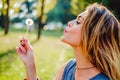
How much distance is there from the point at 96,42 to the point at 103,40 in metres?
0.06

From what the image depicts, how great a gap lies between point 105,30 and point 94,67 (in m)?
0.34

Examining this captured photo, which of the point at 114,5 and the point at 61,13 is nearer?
the point at 114,5

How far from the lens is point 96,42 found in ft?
11.5

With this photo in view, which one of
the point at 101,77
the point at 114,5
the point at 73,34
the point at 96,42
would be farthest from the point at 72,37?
the point at 114,5

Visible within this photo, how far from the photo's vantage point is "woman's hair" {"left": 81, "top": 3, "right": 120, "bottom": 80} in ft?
11.5

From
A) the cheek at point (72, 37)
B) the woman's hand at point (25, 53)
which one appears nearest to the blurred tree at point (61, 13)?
the woman's hand at point (25, 53)

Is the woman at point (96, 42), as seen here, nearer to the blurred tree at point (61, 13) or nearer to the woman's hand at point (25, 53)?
the woman's hand at point (25, 53)

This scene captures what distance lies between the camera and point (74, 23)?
3.61 meters

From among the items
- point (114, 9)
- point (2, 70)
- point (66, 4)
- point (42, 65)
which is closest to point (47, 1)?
point (42, 65)

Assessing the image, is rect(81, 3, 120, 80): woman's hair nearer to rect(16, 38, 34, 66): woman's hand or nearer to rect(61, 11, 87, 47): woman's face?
rect(61, 11, 87, 47): woman's face

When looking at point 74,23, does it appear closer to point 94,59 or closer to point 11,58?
point 94,59

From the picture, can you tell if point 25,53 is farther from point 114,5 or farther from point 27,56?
point 114,5

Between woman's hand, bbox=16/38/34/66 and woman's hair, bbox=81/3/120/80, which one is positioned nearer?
woman's hair, bbox=81/3/120/80

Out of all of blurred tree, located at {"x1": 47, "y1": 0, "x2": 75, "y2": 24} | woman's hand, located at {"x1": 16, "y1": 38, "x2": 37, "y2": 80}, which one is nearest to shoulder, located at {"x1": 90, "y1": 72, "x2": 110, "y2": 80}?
woman's hand, located at {"x1": 16, "y1": 38, "x2": 37, "y2": 80}
